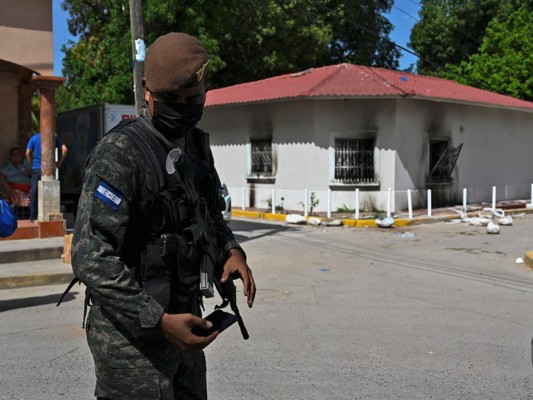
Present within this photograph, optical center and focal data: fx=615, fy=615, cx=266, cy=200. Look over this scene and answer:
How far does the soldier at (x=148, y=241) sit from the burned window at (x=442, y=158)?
16.4m

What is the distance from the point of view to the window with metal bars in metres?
16.8

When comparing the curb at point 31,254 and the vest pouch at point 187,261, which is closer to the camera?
the vest pouch at point 187,261

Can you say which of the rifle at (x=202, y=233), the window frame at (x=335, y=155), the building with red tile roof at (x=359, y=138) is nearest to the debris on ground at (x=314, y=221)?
the building with red tile roof at (x=359, y=138)

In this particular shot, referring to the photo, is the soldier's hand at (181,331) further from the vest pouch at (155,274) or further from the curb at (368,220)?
the curb at (368,220)

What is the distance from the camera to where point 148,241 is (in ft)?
6.58

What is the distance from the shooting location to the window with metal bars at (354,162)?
662 inches

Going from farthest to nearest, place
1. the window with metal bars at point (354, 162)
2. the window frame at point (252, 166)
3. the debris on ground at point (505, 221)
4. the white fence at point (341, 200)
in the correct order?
the window frame at point (252, 166) < the window with metal bars at point (354, 162) < the white fence at point (341, 200) < the debris on ground at point (505, 221)

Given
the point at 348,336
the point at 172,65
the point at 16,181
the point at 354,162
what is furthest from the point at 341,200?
the point at 172,65

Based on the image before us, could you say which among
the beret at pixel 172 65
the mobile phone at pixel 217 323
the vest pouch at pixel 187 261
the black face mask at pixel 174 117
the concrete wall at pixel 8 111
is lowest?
the mobile phone at pixel 217 323

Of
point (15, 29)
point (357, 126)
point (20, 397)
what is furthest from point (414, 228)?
point (20, 397)

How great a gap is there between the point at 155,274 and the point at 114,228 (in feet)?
0.66

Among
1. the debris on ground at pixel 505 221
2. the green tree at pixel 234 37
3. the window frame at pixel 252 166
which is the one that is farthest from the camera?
the green tree at pixel 234 37

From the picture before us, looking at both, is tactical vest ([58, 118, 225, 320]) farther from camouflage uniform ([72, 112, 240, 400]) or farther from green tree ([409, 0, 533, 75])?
green tree ([409, 0, 533, 75])

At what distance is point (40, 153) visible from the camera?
1001 centimetres
